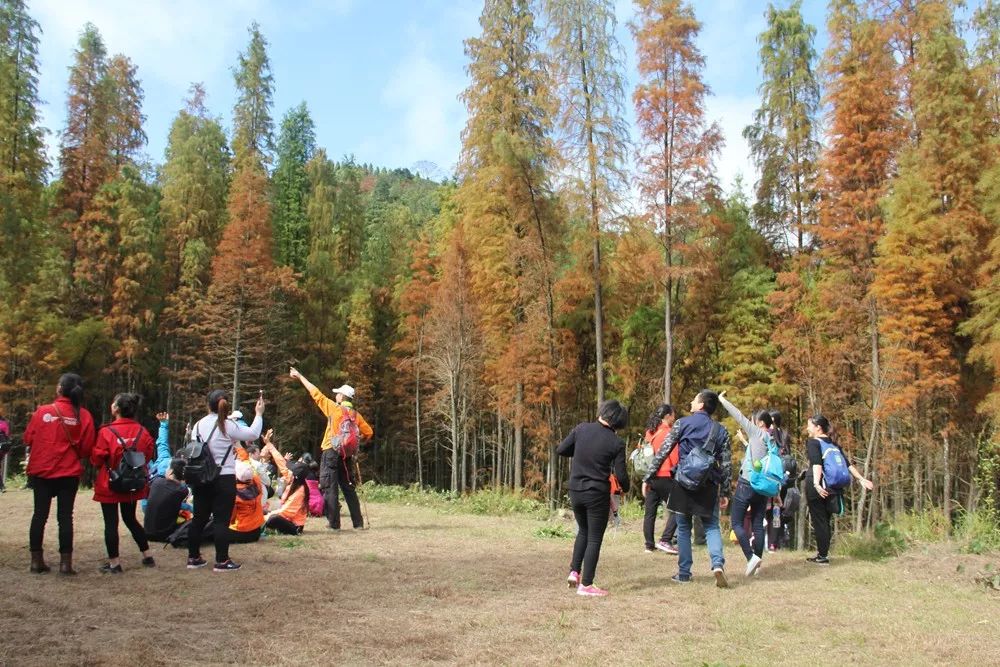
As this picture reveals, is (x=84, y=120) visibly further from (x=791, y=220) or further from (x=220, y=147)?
(x=791, y=220)

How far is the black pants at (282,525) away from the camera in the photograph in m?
9.60

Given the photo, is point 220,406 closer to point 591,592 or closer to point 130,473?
point 130,473

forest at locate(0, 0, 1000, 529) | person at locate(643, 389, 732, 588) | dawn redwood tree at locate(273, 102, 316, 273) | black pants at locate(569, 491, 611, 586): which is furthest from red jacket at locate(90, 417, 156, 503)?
dawn redwood tree at locate(273, 102, 316, 273)

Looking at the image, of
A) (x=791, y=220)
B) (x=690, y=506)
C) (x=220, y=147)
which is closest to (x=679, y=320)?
(x=791, y=220)

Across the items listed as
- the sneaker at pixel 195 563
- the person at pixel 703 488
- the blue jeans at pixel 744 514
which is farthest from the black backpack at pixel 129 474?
the blue jeans at pixel 744 514

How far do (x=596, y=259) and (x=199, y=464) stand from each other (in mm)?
14826

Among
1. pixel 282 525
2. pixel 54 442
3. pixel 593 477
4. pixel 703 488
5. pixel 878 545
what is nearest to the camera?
pixel 593 477

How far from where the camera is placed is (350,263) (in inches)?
1585

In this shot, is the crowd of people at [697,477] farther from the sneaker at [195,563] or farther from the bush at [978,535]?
the sneaker at [195,563]

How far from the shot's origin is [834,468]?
8391mm

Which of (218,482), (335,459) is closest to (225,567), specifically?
(218,482)

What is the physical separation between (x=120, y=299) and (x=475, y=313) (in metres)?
13.7

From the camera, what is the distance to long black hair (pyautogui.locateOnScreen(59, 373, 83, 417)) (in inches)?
265

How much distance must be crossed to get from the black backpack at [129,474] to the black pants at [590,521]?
388 centimetres
